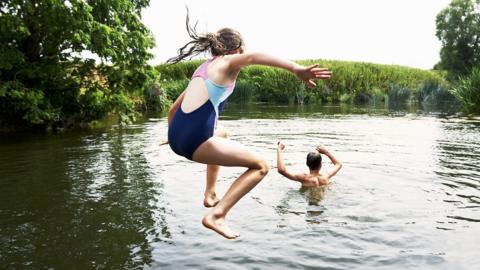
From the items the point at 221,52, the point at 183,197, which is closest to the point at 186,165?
the point at 183,197

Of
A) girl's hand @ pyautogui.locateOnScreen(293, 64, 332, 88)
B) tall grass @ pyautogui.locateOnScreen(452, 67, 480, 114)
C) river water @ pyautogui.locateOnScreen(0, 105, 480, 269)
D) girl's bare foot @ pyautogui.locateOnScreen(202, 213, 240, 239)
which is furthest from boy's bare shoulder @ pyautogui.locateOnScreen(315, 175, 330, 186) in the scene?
tall grass @ pyautogui.locateOnScreen(452, 67, 480, 114)

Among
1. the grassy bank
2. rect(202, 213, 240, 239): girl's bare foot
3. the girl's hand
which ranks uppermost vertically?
the grassy bank

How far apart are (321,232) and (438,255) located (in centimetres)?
150

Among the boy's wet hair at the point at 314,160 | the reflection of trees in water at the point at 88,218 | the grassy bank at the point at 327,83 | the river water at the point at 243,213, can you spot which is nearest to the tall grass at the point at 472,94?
the river water at the point at 243,213

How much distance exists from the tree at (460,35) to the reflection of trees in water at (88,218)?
4198 centimetres

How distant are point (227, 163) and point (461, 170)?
791 centimetres

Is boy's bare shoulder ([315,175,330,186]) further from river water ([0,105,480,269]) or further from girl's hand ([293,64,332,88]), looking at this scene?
girl's hand ([293,64,332,88])

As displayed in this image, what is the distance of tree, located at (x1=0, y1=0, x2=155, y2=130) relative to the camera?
1652 cm

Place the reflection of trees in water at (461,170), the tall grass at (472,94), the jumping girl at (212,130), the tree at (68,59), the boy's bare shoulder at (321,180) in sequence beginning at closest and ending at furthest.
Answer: the jumping girl at (212,130), the reflection of trees in water at (461,170), the boy's bare shoulder at (321,180), the tree at (68,59), the tall grass at (472,94)

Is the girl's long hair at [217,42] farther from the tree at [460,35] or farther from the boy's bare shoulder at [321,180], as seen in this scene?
the tree at [460,35]

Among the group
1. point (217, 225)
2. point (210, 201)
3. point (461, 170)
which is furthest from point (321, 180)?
point (217, 225)

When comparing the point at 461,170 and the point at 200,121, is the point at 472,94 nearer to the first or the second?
the point at 461,170

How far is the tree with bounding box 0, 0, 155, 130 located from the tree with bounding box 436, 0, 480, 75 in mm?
35069

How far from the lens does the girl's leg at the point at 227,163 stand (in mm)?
4656
